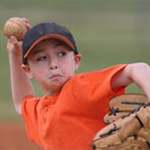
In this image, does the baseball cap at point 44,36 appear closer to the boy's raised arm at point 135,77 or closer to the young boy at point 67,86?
the young boy at point 67,86

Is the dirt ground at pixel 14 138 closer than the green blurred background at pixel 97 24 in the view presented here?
Yes

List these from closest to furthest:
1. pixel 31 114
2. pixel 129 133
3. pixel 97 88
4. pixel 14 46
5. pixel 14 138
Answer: pixel 129 133 → pixel 97 88 → pixel 31 114 → pixel 14 46 → pixel 14 138

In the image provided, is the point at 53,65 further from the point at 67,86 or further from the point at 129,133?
the point at 129,133

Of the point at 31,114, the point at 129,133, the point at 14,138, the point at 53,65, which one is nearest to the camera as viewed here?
the point at 129,133

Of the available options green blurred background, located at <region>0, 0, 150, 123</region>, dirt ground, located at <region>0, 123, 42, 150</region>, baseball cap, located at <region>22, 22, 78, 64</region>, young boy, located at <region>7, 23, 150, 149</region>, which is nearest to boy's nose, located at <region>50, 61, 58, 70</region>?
young boy, located at <region>7, 23, 150, 149</region>

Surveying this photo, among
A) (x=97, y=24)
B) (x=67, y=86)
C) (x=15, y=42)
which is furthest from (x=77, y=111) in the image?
(x=97, y=24)

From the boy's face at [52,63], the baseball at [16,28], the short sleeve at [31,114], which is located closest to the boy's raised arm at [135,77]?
the boy's face at [52,63]

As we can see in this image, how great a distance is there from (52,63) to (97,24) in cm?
738

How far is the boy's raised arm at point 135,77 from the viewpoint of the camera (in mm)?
1622

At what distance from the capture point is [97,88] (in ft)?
5.70

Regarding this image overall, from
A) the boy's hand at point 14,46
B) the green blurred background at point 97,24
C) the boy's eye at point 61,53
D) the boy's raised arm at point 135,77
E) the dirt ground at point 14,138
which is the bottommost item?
the dirt ground at point 14,138

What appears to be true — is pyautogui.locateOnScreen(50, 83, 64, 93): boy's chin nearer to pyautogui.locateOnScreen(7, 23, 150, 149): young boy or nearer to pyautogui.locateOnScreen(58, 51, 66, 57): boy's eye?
pyautogui.locateOnScreen(7, 23, 150, 149): young boy

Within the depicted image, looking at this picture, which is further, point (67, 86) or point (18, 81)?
point (18, 81)

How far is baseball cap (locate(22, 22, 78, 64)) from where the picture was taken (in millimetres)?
1919
